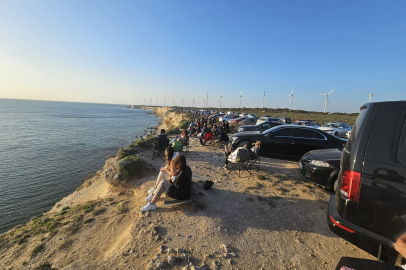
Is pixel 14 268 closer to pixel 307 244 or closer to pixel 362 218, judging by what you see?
pixel 307 244

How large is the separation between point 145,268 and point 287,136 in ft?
23.0

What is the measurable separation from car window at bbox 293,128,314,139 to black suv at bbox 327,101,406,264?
5.66m

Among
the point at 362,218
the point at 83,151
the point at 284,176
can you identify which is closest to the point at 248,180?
the point at 284,176

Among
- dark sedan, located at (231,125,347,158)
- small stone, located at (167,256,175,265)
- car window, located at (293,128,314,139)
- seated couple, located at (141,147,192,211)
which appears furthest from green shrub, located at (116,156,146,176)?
car window, located at (293,128,314,139)

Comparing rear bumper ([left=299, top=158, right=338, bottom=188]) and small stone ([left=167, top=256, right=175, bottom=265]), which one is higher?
rear bumper ([left=299, top=158, right=338, bottom=188])

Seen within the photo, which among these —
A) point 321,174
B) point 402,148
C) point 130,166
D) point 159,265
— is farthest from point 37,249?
point 321,174

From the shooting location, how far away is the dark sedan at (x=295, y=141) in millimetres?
7682

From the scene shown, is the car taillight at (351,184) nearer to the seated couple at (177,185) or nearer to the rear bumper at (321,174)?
the seated couple at (177,185)

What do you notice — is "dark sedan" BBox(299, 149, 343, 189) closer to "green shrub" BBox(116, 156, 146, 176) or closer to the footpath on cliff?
the footpath on cliff

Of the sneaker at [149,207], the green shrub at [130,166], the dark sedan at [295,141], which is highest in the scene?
the dark sedan at [295,141]

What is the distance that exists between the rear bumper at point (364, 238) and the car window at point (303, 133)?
5.73 meters

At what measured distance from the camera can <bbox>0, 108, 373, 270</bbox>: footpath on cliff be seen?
3082 millimetres

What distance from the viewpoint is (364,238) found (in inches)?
92.7

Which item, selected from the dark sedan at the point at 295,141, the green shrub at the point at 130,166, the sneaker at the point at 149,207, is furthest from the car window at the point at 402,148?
the green shrub at the point at 130,166
